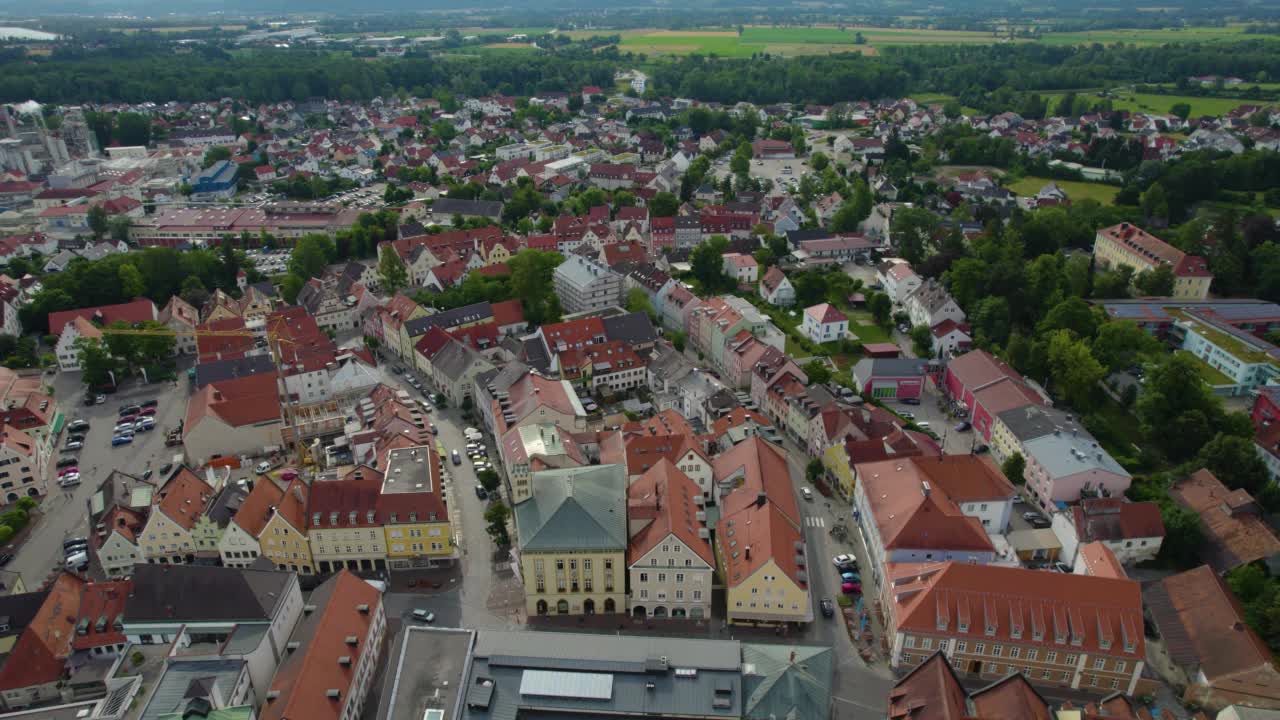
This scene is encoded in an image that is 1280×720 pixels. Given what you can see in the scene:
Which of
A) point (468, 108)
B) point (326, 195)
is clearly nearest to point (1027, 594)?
point (326, 195)

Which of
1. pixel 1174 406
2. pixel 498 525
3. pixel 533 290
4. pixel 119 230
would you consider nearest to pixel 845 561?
pixel 498 525

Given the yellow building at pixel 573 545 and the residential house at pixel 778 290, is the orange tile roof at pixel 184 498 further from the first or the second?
the residential house at pixel 778 290

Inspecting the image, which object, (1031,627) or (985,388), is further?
(985,388)

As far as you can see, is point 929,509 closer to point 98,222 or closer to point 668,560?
point 668,560

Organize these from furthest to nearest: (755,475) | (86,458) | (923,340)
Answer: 1. (923,340)
2. (86,458)
3. (755,475)

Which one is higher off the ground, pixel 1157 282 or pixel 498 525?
pixel 498 525

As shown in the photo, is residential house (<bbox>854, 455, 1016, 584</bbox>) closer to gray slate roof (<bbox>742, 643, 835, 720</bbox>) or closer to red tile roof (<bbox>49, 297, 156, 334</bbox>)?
gray slate roof (<bbox>742, 643, 835, 720</bbox>)
